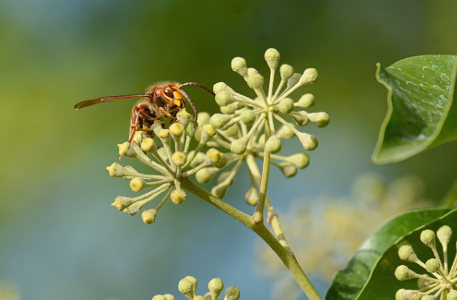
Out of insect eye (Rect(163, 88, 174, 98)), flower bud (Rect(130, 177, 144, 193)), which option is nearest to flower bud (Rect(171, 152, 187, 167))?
flower bud (Rect(130, 177, 144, 193))

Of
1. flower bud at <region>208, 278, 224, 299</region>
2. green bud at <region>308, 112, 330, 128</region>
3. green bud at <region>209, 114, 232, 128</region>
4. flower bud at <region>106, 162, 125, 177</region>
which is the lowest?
flower bud at <region>208, 278, 224, 299</region>

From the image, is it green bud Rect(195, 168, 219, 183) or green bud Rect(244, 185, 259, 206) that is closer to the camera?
green bud Rect(195, 168, 219, 183)

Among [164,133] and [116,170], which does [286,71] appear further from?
[116,170]

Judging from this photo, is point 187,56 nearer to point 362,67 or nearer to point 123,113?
point 123,113

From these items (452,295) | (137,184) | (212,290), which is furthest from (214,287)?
(452,295)

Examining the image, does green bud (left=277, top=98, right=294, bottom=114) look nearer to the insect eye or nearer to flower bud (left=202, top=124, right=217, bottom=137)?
flower bud (left=202, top=124, right=217, bottom=137)

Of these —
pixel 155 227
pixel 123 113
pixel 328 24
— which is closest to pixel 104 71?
pixel 123 113
